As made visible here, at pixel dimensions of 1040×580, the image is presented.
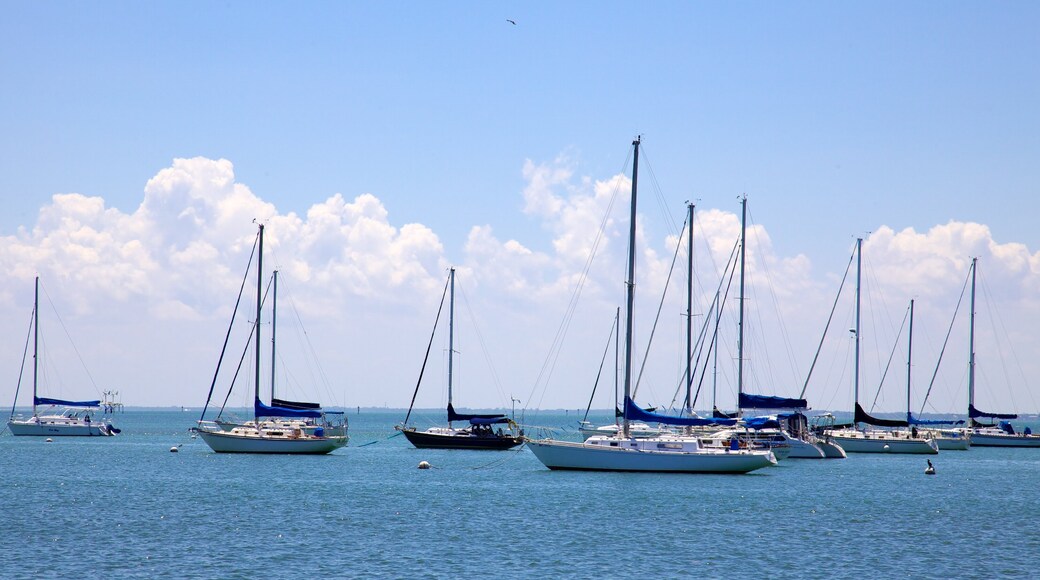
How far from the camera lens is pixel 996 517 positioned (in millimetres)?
47188

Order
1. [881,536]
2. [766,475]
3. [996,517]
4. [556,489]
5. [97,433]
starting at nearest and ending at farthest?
[881,536] → [996,517] → [556,489] → [766,475] → [97,433]

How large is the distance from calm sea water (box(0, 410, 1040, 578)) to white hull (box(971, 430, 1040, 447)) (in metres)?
41.4

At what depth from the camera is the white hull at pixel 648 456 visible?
5872 centimetres

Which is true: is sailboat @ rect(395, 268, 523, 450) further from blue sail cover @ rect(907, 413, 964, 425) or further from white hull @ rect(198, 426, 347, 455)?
blue sail cover @ rect(907, 413, 964, 425)

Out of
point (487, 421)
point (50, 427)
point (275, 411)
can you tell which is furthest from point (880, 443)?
point (50, 427)

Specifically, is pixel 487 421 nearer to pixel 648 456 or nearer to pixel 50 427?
pixel 648 456

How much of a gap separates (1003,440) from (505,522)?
81966 mm

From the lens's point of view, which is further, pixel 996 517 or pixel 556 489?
pixel 556 489

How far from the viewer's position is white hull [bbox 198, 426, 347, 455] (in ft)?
257

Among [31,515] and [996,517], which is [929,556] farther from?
[31,515]

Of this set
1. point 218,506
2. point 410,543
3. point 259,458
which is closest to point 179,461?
point 259,458

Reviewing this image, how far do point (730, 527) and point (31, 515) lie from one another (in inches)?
995

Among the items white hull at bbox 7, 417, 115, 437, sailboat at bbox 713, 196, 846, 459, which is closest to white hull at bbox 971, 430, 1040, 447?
sailboat at bbox 713, 196, 846, 459

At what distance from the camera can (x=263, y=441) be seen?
78.2m
